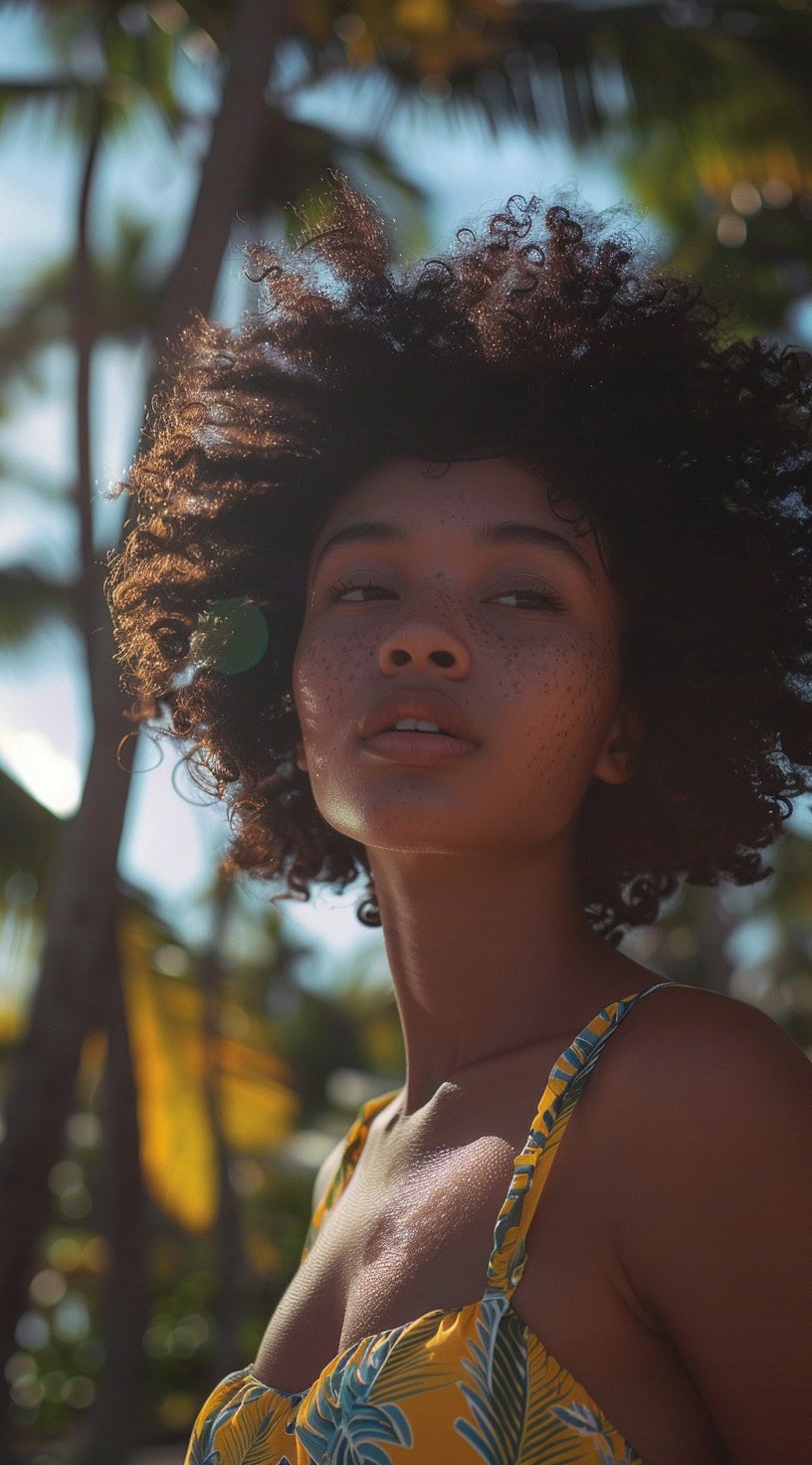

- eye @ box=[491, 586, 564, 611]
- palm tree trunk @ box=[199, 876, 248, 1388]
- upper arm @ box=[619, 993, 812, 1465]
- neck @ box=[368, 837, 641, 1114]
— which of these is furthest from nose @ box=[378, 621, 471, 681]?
palm tree trunk @ box=[199, 876, 248, 1388]

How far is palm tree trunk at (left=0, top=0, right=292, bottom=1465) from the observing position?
634cm

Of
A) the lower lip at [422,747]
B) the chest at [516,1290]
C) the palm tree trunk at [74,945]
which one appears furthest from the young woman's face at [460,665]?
the palm tree trunk at [74,945]

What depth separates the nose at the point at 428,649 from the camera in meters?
2.03

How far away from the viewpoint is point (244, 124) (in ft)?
22.6

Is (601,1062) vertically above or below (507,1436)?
above

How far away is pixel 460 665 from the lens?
6.67 ft

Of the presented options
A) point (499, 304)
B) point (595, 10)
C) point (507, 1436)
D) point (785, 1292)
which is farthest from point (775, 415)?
point (595, 10)

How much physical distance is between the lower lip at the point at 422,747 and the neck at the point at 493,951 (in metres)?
0.20

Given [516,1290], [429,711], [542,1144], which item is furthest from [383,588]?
→ [516,1290]

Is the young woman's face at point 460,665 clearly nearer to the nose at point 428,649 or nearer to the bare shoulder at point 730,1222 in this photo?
the nose at point 428,649

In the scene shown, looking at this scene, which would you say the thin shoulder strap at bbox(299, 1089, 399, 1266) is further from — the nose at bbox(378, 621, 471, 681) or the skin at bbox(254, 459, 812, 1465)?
the nose at bbox(378, 621, 471, 681)

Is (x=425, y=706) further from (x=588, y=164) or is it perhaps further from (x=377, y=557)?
(x=588, y=164)

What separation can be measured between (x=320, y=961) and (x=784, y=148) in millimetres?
21593

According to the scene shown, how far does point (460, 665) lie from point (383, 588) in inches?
9.5
